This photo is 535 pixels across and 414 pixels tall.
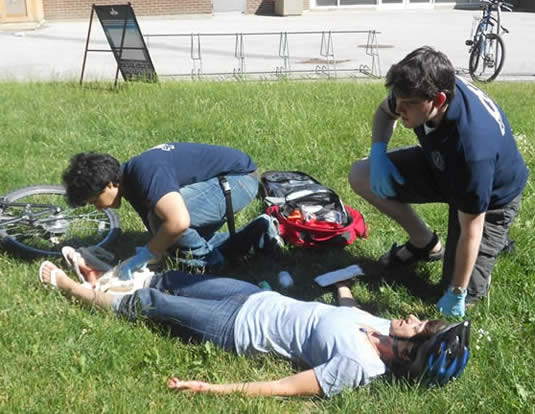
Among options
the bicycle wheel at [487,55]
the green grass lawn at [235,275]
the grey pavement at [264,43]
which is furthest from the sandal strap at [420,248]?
the bicycle wheel at [487,55]

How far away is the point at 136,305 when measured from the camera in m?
3.71

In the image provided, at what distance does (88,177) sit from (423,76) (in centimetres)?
187

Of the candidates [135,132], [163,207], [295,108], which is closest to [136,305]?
[163,207]

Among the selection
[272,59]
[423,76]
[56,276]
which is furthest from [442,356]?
[272,59]

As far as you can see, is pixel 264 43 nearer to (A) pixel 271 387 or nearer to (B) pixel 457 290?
(B) pixel 457 290

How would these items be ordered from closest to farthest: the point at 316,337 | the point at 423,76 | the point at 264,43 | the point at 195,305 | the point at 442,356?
the point at 442,356, the point at 423,76, the point at 316,337, the point at 195,305, the point at 264,43

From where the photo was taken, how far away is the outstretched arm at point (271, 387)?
310 centimetres

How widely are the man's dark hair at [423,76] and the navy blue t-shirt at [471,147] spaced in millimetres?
242

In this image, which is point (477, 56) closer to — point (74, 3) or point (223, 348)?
point (223, 348)

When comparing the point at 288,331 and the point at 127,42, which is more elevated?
the point at 127,42

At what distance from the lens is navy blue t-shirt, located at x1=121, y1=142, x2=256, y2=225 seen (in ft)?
12.3

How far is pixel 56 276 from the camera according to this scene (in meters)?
3.99

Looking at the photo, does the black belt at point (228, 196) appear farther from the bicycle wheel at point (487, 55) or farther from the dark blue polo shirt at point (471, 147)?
the bicycle wheel at point (487, 55)

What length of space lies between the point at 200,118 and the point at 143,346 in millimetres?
4259
